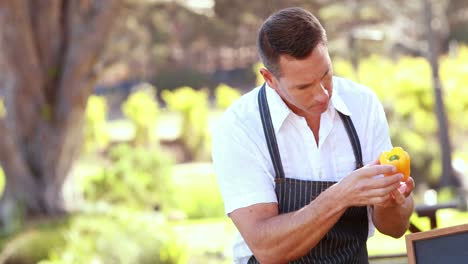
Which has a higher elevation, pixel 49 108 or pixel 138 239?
pixel 49 108

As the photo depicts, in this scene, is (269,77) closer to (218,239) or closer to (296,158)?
(296,158)

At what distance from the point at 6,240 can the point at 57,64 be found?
194 cm

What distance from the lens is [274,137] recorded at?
2.52 meters

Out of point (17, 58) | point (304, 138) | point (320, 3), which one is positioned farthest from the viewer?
point (320, 3)

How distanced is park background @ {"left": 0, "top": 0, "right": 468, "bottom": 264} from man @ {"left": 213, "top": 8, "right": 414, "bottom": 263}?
1.42 meters

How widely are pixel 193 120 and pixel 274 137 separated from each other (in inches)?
681

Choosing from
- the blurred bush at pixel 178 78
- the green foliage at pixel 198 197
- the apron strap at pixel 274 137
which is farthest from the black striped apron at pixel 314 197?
the blurred bush at pixel 178 78

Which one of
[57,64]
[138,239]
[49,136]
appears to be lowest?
[138,239]

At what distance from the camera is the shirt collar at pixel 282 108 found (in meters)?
2.52

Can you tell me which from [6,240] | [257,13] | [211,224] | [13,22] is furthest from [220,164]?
[257,13]

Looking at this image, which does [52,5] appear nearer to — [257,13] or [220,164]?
[220,164]

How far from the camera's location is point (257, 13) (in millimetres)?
21703

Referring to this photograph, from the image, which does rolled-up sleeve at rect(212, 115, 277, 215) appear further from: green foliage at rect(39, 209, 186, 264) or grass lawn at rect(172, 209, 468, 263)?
grass lawn at rect(172, 209, 468, 263)

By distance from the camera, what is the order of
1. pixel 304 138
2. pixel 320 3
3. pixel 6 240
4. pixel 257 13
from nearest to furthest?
1. pixel 304 138
2. pixel 6 240
3. pixel 257 13
4. pixel 320 3
